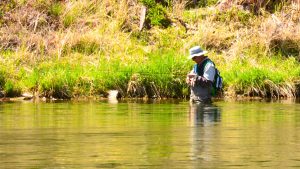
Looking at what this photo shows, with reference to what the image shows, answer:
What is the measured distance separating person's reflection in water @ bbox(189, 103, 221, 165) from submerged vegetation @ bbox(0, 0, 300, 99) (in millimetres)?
3739

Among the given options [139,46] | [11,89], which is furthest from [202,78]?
[139,46]

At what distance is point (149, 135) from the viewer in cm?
1493

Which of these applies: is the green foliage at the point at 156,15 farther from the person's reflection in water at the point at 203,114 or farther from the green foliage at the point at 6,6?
the person's reflection in water at the point at 203,114

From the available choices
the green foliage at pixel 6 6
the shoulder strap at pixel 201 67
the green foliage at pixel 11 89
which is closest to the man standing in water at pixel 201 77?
the shoulder strap at pixel 201 67

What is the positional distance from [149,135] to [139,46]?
13.5 metres

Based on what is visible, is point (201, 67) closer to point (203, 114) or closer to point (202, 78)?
point (202, 78)

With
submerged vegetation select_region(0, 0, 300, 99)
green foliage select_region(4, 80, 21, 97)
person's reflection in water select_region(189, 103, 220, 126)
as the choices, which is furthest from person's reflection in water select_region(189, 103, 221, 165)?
green foliage select_region(4, 80, 21, 97)

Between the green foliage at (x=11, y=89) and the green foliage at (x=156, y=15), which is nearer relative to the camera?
the green foliage at (x=11, y=89)

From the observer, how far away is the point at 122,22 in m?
29.6

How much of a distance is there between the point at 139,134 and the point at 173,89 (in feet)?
31.6

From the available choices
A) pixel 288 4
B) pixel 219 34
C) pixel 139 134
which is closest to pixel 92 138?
pixel 139 134

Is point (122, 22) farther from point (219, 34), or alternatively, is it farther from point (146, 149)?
point (146, 149)

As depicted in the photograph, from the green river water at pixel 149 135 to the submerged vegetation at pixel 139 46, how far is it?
2435mm

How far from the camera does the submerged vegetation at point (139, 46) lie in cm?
2475
